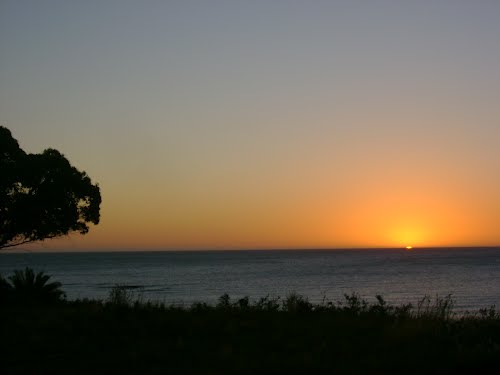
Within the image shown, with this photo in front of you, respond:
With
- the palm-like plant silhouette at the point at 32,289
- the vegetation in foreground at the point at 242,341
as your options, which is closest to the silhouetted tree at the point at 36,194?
the palm-like plant silhouette at the point at 32,289

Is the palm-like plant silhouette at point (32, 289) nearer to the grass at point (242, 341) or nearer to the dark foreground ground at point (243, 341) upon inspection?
the grass at point (242, 341)

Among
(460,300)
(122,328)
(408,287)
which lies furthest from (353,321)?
(408,287)

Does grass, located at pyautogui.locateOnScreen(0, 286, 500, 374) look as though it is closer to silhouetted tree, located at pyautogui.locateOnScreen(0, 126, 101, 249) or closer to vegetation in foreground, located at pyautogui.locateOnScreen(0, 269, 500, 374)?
vegetation in foreground, located at pyautogui.locateOnScreen(0, 269, 500, 374)

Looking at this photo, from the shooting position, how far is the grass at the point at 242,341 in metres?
8.69

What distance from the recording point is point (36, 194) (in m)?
19.7

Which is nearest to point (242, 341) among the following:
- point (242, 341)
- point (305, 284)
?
point (242, 341)

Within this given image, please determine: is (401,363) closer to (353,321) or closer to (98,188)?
(353,321)

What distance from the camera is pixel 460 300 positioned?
47219 mm

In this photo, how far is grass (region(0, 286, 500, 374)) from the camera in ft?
28.5

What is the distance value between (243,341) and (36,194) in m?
11.8

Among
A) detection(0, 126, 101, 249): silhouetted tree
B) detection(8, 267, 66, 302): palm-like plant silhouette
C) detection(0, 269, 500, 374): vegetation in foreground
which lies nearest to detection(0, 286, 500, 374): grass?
detection(0, 269, 500, 374): vegetation in foreground

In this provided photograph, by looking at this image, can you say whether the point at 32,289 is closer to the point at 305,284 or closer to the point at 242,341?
the point at 242,341

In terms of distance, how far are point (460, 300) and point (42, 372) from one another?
43.9 m

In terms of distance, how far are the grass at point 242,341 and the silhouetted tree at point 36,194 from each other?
→ 6049mm
